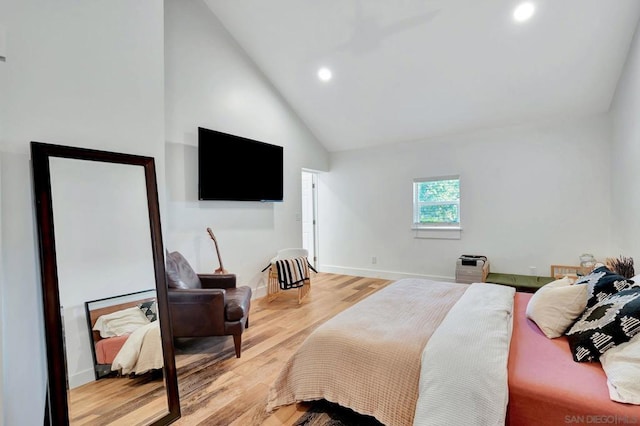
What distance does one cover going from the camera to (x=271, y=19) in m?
3.59

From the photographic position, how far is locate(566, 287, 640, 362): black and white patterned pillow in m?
1.32

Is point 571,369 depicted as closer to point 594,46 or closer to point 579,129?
point 594,46

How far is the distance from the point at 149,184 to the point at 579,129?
481 centimetres

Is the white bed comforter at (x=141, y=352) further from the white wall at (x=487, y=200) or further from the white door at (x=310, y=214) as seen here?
the white door at (x=310, y=214)

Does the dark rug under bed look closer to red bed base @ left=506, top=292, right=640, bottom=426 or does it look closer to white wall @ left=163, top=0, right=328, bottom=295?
red bed base @ left=506, top=292, right=640, bottom=426

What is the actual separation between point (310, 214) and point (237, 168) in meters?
2.41

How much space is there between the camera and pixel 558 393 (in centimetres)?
120

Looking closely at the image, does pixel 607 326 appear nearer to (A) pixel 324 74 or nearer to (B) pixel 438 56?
(B) pixel 438 56

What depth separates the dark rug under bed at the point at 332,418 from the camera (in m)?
1.73

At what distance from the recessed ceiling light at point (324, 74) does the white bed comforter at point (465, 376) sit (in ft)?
11.5

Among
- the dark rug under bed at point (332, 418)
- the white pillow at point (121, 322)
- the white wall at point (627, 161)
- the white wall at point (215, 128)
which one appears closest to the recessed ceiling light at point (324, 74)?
the white wall at point (215, 128)

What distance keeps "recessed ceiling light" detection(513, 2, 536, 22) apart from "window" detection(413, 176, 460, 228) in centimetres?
219

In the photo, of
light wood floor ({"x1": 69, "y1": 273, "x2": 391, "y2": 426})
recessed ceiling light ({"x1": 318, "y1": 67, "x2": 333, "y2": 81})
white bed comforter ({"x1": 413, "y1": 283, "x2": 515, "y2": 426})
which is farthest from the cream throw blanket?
recessed ceiling light ({"x1": 318, "y1": 67, "x2": 333, "y2": 81})

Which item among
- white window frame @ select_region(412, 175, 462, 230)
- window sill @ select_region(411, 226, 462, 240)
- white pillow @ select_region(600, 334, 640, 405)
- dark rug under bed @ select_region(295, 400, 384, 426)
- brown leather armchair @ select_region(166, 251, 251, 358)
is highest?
white window frame @ select_region(412, 175, 462, 230)
